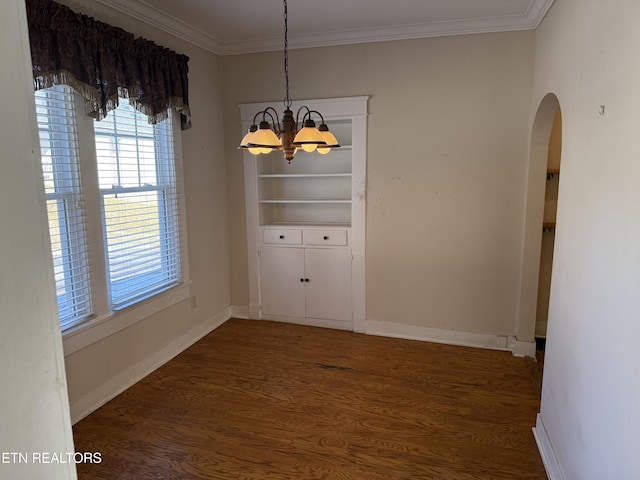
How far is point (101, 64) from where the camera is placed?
2.63 meters

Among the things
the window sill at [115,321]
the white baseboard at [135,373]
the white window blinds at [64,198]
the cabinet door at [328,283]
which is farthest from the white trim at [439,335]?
the white window blinds at [64,198]

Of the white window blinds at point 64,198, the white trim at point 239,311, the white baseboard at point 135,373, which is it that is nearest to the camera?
the white window blinds at point 64,198

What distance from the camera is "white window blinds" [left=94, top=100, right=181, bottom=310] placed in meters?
2.89

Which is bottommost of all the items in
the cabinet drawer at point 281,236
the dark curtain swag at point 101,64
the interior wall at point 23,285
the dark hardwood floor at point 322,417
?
the dark hardwood floor at point 322,417

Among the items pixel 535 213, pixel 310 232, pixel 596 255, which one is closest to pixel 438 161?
pixel 535 213

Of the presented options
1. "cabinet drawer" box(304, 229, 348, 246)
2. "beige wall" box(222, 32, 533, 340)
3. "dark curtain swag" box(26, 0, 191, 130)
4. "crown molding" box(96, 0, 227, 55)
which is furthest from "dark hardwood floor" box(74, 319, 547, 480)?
"crown molding" box(96, 0, 227, 55)

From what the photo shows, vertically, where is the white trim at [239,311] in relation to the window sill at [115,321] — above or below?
below

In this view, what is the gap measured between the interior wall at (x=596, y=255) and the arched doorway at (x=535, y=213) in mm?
903

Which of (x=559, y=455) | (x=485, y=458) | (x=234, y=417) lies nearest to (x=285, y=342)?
(x=234, y=417)

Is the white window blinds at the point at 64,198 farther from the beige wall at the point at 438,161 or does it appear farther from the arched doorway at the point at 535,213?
the arched doorway at the point at 535,213

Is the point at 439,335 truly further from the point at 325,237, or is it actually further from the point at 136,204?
the point at 136,204

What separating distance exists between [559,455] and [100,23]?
3651 millimetres

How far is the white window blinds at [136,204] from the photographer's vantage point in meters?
2.89

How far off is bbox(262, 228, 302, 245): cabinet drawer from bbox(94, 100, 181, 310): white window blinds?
1.00 m
